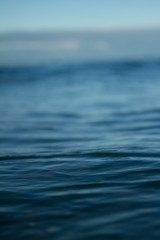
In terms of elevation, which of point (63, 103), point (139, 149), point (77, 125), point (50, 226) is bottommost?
point (50, 226)

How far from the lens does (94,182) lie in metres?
4.31

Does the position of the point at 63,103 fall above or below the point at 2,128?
above

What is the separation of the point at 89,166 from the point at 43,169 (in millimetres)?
651

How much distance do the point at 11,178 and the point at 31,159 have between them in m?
1.10

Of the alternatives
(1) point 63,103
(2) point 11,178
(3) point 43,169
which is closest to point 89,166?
(3) point 43,169

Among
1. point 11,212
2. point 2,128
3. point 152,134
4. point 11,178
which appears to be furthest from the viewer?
point 2,128

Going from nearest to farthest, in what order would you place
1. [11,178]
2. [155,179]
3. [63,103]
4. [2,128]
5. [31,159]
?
[155,179] < [11,178] < [31,159] < [2,128] < [63,103]

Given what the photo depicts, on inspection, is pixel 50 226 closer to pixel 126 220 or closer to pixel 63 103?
pixel 126 220

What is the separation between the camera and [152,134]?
24.2ft

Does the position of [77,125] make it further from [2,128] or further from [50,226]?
[50,226]

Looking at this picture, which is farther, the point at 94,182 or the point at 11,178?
the point at 11,178

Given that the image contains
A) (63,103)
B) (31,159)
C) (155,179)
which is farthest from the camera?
(63,103)

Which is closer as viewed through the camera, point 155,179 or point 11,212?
point 11,212

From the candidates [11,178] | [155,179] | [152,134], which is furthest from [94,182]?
[152,134]
